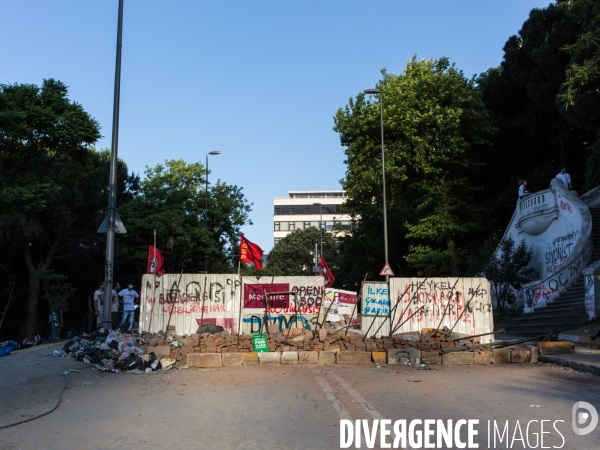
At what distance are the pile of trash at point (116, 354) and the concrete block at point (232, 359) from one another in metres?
1.23

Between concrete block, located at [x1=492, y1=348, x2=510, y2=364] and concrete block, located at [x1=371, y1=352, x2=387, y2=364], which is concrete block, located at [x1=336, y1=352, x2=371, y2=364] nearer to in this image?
concrete block, located at [x1=371, y1=352, x2=387, y2=364]

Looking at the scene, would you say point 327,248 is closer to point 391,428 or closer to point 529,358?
point 529,358

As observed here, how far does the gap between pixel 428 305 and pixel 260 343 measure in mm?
4998

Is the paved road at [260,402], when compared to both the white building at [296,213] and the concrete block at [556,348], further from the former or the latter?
the white building at [296,213]

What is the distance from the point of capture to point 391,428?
7102 millimetres

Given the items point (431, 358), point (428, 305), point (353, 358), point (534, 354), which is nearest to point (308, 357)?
point (353, 358)

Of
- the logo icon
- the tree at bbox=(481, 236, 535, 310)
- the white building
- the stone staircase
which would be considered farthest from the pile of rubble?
the white building

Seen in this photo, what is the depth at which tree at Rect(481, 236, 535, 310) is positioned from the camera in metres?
25.9

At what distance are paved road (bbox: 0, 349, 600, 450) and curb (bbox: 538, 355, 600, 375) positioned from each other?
0.19 meters

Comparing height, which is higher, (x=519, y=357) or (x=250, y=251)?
(x=250, y=251)

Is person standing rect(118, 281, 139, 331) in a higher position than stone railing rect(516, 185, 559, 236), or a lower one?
lower

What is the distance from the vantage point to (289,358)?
49.0 ft

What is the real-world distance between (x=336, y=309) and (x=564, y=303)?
11144mm

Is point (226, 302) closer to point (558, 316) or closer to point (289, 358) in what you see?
point (289, 358)
